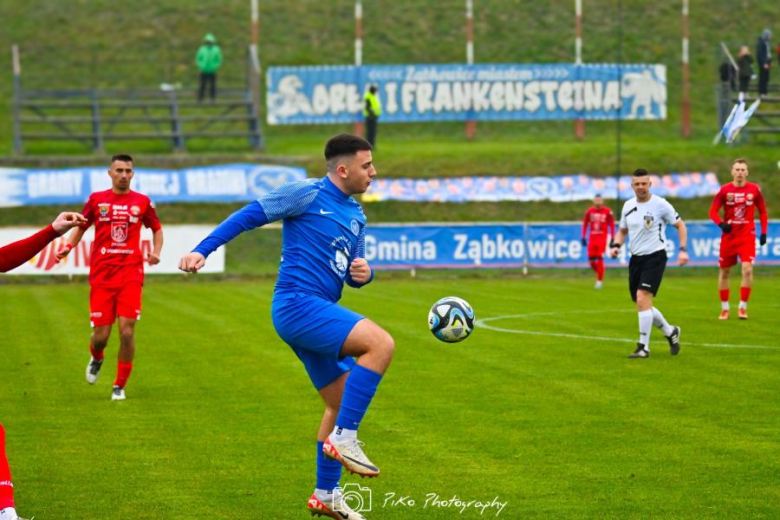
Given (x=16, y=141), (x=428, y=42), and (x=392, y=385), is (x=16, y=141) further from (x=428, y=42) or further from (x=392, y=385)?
(x=392, y=385)

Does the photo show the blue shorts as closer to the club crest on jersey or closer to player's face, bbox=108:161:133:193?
player's face, bbox=108:161:133:193

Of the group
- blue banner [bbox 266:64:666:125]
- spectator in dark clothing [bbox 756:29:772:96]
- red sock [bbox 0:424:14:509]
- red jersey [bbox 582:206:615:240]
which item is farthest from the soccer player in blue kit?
blue banner [bbox 266:64:666:125]

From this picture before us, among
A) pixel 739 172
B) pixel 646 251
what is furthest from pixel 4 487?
pixel 739 172

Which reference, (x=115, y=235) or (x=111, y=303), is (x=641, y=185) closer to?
(x=115, y=235)

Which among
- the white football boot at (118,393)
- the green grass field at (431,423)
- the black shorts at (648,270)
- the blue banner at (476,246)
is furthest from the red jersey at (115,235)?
the blue banner at (476,246)

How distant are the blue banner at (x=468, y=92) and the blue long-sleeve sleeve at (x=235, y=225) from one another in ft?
127

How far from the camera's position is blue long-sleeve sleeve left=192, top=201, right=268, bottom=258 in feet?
25.9

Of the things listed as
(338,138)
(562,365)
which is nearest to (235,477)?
(338,138)

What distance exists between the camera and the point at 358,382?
7.98 meters

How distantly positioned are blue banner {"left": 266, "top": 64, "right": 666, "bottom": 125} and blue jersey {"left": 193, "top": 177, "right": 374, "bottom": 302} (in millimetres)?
38291

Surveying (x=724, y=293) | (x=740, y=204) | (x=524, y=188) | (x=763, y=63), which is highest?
Answer: (x=763, y=63)

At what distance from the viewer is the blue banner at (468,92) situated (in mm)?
46719

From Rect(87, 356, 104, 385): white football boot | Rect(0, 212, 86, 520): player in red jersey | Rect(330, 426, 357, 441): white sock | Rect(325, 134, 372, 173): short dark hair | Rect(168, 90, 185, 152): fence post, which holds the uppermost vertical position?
A: Rect(168, 90, 185, 152): fence post

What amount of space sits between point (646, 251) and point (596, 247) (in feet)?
46.0
